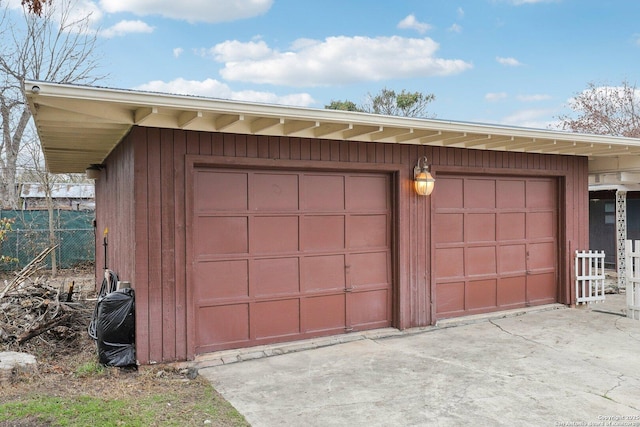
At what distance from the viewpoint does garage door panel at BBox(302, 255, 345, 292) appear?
17.4 feet

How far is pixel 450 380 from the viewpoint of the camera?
3971 millimetres

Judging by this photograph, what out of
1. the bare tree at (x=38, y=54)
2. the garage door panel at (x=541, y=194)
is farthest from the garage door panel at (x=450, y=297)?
the bare tree at (x=38, y=54)

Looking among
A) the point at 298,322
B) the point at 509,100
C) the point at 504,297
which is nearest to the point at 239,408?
the point at 298,322

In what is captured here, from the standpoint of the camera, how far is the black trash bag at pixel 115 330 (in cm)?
421

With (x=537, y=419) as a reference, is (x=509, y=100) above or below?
above

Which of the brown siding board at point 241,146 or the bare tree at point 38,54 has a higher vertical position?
the bare tree at point 38,54

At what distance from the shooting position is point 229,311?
484 centimetres

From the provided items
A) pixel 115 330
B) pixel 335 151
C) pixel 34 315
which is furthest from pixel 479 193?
pixel 34 315

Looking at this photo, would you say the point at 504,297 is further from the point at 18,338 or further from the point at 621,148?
the point at 18,338

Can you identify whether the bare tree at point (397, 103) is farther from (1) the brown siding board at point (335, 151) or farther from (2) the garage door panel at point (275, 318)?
(2) the garage door panel at point (275, 318)

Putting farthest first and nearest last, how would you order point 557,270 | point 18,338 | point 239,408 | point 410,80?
1. point 410,80
2. point 557,270
3. point 18,338
4. point 239,408

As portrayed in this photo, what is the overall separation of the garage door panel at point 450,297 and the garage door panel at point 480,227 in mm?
684

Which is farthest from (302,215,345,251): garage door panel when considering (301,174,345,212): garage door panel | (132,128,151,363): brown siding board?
(132,128,151,363): brown siding board

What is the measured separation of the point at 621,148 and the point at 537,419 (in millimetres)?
4845
